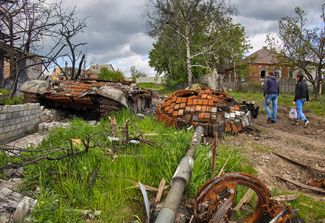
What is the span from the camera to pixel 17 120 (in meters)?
7.00

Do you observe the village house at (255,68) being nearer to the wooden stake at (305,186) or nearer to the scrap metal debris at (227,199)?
the wooden stake at (305,186)

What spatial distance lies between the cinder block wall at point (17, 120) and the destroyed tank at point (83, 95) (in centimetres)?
113

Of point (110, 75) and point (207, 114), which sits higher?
point (110, 75)

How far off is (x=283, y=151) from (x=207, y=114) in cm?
189

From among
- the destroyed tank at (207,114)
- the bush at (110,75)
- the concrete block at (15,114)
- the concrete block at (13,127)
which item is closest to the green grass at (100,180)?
the concrete block at (13,127)

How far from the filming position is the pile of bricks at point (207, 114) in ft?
24.8

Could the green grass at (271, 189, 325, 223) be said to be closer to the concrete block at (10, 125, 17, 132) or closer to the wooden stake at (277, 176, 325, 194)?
the wooden stake at (277, 176, 325, 194)

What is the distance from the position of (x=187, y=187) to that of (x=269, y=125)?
6.95 metres

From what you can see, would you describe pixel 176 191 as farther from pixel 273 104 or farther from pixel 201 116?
pixel 273 104

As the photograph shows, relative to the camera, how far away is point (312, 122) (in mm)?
10992

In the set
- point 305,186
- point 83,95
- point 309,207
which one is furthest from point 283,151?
point 83,95

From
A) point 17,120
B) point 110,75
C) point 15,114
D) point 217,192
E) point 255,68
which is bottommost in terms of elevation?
point 217,192

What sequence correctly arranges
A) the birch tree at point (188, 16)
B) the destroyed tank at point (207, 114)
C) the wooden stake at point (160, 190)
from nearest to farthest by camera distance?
1. the wooden stake at point (160, 190)
2. the destroyed tank at point (207, 114)
3. the birch tree at point (188, 16)

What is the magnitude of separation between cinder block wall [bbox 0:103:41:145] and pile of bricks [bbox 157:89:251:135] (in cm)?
289
